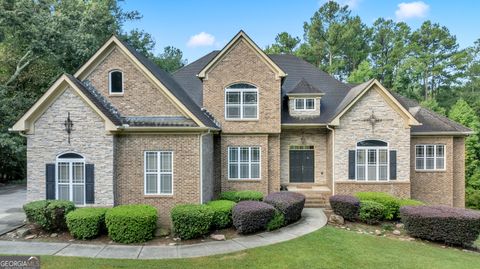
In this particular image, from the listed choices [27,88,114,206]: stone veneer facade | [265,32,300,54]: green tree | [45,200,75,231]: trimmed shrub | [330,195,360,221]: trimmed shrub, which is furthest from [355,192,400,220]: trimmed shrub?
[265,32,300,54]: green tree

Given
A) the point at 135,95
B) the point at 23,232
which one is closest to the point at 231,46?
the point at 135,95

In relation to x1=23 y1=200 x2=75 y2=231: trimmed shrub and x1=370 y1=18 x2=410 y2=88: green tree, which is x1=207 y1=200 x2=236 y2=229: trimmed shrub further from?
x1=370 y1=18 x2=410 y2=88: green tree

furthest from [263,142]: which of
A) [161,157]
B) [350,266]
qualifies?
[350,266]

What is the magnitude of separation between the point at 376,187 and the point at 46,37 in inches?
970

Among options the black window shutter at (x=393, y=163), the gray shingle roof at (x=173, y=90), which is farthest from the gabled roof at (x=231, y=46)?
the black window shutter at (x=393, y=163)

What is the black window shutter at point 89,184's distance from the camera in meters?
11.3

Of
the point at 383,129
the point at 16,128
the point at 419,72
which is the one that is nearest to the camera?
the point at 16,128

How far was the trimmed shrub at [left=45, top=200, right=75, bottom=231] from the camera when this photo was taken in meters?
10.4

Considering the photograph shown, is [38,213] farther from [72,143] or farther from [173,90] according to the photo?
[173,90]

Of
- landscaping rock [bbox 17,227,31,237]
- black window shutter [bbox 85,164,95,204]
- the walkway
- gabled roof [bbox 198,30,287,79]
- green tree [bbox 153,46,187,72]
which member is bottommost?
the walkway

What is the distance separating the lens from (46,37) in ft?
67.4

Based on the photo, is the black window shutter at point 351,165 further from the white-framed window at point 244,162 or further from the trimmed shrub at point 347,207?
the white-framed window at point 244,162

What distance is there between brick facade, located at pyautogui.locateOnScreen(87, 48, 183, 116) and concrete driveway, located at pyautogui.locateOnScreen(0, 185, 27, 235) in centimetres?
643

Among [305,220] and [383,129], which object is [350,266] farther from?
[383,129]
